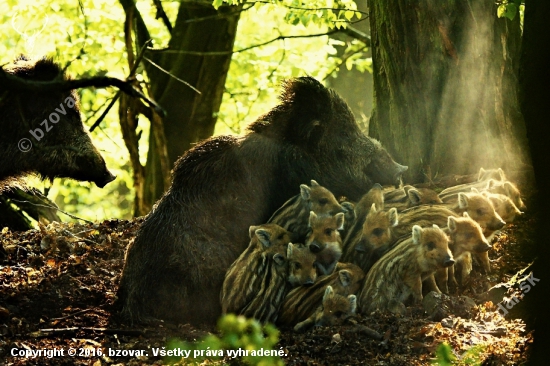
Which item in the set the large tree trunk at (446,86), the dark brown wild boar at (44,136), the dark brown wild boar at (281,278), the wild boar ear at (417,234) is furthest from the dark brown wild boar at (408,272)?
the dark brown wild boar at (44,136)

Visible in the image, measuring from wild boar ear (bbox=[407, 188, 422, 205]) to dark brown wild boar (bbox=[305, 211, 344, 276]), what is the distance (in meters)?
0.81

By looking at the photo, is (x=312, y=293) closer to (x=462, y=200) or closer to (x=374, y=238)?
(x=374, y=238)

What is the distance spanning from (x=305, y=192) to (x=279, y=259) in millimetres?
849

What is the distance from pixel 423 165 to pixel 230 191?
238 cm

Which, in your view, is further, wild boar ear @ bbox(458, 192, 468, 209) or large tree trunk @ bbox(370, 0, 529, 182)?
large tree trunk @ bbox(370, 0, 529, 182)

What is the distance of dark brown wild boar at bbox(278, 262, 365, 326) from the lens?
237 inches

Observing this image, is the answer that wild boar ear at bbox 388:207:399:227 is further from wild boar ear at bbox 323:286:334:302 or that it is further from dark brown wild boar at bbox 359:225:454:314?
wild boar ear at bbox 323:286:334:302

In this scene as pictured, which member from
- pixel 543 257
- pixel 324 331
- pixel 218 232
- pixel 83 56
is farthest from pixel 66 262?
pixel 83 56

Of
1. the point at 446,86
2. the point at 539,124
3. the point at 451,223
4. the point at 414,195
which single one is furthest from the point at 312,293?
the point at 446,86

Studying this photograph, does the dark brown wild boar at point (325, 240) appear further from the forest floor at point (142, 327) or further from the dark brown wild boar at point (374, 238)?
the forest floor at point (142, 327)

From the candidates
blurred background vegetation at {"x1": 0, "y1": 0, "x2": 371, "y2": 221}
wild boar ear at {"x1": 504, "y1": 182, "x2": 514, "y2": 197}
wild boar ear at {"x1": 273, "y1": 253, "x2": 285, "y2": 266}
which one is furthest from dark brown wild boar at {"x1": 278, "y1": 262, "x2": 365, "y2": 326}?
blurred background vegetation at {"x1": 0, "y1": 0, "x2": 371, "y2": 221}

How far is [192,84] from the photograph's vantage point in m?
12.8

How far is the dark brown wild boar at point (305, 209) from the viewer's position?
686 centimetres

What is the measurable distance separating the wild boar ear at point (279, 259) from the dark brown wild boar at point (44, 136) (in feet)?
12.6
